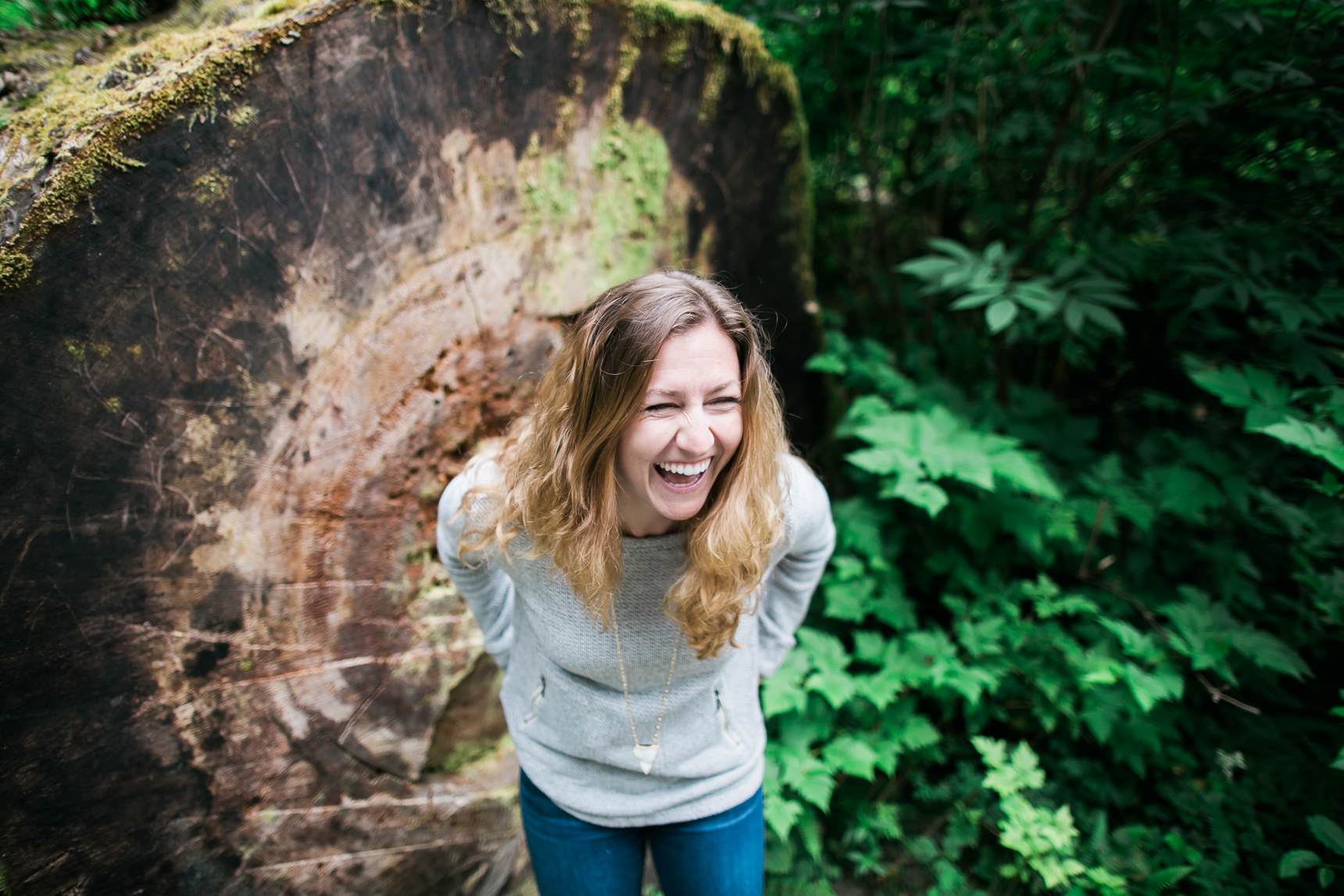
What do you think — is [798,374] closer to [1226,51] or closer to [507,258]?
[507,258]

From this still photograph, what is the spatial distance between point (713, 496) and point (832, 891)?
1633 mm

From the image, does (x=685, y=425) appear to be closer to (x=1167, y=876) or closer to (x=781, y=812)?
(x=781, y=812)

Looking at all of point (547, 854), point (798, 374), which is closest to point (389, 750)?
point (547, 854)

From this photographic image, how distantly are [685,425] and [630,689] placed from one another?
2.11 ft

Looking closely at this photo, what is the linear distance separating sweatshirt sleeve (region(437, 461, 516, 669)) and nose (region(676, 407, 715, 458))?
0.48 metres

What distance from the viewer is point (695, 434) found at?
1.17 metres

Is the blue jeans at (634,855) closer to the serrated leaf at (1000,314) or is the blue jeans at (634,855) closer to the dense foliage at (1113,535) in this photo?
the dense foliage at (1113,535)

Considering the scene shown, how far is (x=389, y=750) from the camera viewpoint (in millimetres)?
1695

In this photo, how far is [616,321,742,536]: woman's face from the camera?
1163 mm

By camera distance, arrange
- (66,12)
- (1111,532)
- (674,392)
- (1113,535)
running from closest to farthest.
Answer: (674,392) < (66,12) < (1111,532) < (1113,535)

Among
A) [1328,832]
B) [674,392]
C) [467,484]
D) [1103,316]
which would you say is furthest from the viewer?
[1103,316]

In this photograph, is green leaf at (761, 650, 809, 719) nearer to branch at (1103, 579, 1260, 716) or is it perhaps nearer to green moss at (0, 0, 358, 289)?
branch at (1103, 579, 1260, 716)

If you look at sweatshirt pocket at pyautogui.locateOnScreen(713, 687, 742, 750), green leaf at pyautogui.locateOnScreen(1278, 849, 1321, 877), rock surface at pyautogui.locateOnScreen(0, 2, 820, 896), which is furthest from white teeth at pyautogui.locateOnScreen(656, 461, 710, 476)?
green leaf at pyautogui.locateOnScreen(1278, 849, 1321, 877)

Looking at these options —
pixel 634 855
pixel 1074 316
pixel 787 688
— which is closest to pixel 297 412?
pixel 634 855
